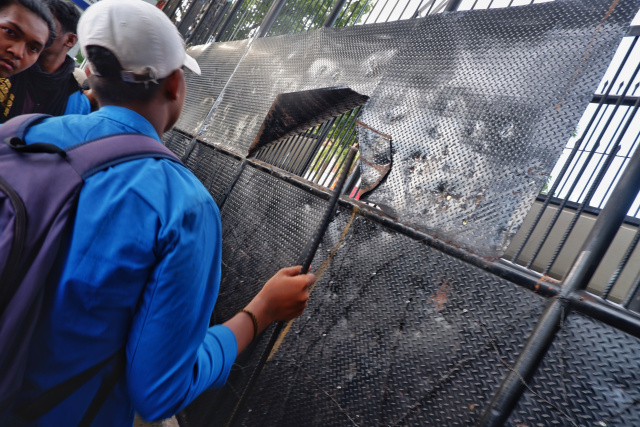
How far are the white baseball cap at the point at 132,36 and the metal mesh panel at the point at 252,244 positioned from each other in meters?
1.42

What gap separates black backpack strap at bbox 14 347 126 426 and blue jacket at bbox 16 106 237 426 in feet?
0.06

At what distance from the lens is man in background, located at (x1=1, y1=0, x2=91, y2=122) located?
2785 mm

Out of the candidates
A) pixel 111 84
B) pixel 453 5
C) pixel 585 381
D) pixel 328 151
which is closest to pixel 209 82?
pixel 328 151

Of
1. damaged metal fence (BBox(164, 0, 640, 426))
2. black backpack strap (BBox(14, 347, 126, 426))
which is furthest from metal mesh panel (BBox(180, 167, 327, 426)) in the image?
black backpack strap (BBox(14, 347, 126, 426))

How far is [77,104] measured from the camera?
2990mm

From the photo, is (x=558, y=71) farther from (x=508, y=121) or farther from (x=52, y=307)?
(x=52, y=307)

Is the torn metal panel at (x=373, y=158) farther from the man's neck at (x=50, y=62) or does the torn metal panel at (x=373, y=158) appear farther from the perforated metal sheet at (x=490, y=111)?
the man's neck at (x=50, y=62)

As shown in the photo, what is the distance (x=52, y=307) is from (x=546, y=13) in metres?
2.49

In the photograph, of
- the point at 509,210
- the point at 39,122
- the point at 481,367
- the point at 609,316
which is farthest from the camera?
the point at 509,210

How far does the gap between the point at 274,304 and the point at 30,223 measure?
86 cm

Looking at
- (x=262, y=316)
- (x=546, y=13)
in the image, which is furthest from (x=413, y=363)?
(x=546, y=13)

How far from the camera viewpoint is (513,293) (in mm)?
1442

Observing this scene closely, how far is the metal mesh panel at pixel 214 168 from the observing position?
3.49m

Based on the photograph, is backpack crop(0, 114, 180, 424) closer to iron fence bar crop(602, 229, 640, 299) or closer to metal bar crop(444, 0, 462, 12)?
iron fence bar crop(602, 229, 640, 299)
